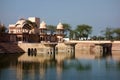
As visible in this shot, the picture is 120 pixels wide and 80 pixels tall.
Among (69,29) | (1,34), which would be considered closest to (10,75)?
(1,34)

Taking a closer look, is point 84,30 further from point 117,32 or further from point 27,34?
point 27,34

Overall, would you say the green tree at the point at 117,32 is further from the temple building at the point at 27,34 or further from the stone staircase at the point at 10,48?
the stone staircase at the point at 10,48

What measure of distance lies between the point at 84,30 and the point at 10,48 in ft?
87.0

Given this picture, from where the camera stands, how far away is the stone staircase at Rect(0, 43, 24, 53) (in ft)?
121

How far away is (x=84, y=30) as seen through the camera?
2453 inches

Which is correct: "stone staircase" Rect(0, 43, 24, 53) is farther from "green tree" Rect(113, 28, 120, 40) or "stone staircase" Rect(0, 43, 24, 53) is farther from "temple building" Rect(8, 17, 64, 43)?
"green tree" Rect(113, 28, 120, 40)

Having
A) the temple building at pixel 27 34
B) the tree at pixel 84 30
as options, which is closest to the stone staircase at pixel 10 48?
the temple building at pixel 27 34

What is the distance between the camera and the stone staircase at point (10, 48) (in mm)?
37031

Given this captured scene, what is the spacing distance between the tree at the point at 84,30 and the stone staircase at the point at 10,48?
24.4 metres

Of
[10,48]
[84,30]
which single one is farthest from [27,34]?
[84,30]

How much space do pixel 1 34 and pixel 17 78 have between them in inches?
897

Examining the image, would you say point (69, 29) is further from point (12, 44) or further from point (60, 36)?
point (12, 44)

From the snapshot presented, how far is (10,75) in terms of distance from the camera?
19.3 m

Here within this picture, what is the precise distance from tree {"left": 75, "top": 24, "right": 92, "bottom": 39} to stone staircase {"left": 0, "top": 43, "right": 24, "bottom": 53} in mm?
24386
